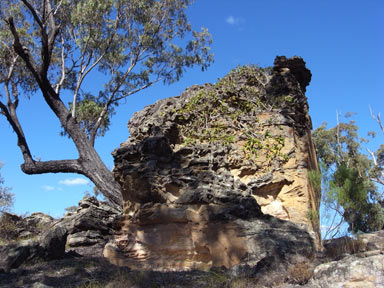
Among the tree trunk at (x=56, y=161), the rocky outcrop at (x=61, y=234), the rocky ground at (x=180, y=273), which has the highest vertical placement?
the tree trunk at (x=56, y=161)

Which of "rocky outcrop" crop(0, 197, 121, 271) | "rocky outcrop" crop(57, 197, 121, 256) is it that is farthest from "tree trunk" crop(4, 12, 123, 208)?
"rocky outcrop" crop(57, 197, 121, 256)

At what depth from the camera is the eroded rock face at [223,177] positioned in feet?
20.6

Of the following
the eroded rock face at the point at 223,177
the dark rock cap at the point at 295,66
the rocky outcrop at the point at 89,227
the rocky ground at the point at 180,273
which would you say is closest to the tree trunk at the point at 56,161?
the rocky outcrop at the point at 89,227

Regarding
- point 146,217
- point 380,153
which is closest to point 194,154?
point 146,217

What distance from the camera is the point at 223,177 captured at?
7.52m

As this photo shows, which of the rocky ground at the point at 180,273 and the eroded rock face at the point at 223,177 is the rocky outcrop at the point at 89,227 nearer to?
the rocky ground at the point at 180,273

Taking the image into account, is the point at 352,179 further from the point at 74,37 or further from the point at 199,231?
the point at 74,37

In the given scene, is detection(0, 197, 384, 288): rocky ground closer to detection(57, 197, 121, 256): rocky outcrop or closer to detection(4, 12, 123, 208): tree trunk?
detection(57, 197, 121, 256): rocky outcrop

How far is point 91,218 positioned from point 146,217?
302cm

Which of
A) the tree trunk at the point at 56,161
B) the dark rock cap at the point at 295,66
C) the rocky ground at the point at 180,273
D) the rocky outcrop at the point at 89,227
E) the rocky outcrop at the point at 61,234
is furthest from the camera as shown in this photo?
the tree trunk at the point at 56,161

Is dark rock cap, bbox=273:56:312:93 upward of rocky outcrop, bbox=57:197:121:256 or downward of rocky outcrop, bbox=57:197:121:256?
upward

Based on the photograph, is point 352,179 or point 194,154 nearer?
point 352,179

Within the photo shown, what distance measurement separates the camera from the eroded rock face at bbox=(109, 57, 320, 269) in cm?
627

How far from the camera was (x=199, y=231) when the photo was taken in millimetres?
→ 6391
